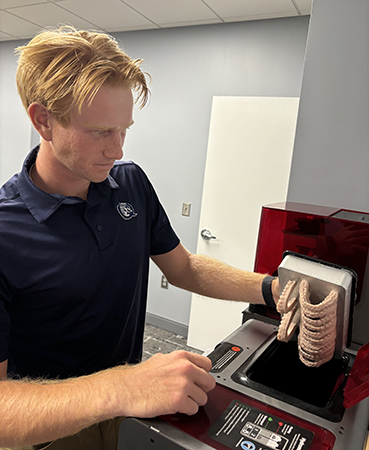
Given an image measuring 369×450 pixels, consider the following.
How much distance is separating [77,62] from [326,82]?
878 millimetres

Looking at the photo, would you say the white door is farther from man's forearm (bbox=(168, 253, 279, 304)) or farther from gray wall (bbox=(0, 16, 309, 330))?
man's forearm (bbox=(168, 253, 279, 304))

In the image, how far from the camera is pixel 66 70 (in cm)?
83

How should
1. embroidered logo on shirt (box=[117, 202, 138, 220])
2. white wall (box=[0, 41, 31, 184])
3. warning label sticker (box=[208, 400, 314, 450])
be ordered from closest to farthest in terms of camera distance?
warning label sticker (box=[208, 400, 314, 450]), embroidered logo on shirt (box=[117, 202, 138, 220]), white wall (box=[0, 41, 31, 184])

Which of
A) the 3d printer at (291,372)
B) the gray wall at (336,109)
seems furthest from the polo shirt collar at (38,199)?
the gray wall at (336,109)

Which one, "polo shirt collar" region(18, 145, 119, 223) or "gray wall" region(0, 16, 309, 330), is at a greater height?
"gray wall" region(0, 16, 309, 330)

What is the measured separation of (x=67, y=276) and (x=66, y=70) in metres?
0.48

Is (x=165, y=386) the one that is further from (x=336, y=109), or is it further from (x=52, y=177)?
(x=336, y=109)

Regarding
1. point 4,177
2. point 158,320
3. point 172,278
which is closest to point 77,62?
point 172,278

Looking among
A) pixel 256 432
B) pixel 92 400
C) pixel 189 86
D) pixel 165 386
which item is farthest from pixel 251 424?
pixel 189 86

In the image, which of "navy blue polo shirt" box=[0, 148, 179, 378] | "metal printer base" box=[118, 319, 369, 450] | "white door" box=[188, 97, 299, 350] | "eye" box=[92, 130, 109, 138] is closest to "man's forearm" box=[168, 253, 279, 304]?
"navy blue polo shirt" box=[0, 148, 179, 378]

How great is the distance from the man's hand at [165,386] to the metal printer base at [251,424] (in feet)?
0.08

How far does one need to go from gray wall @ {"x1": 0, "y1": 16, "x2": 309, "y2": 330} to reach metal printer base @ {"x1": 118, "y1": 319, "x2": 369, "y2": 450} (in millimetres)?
2281

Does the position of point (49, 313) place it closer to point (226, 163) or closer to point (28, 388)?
point (28, 388)

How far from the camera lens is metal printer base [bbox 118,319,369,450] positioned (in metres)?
0.60
